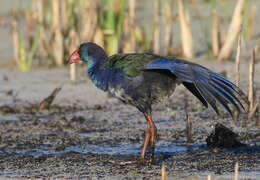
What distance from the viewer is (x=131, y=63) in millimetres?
5457

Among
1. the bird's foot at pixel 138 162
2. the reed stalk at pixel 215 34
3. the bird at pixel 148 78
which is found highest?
the reed stalk at pixel 215 34

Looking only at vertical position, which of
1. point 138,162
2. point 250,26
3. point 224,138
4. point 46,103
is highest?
point 250,26

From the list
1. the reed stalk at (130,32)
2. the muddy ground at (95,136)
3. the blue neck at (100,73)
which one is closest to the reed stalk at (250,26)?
the muddy ground at (95,136)

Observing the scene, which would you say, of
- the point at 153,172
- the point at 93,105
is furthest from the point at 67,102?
the point at 153,172

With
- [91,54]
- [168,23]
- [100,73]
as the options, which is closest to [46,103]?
[91,54]

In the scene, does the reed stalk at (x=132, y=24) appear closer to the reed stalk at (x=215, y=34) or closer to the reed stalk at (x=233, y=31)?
the reed stalk at (x=215, y=34)

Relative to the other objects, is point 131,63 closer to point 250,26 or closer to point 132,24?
point 132,24

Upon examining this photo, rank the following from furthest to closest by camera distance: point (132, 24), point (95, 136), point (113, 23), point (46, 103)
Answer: point (132, 24) < point (113, 23) < point (46, 103) < point (95, 136)

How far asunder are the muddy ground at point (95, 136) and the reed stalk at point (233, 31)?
32cm

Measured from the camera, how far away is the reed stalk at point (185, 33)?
9445 mm

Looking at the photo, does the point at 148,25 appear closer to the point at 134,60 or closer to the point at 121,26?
the point at 121,26

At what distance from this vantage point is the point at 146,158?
5.58m

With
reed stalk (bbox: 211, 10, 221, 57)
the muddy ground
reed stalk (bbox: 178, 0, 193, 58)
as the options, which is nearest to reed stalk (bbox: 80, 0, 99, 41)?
the muddy ground

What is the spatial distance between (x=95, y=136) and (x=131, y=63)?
49.1 inches
